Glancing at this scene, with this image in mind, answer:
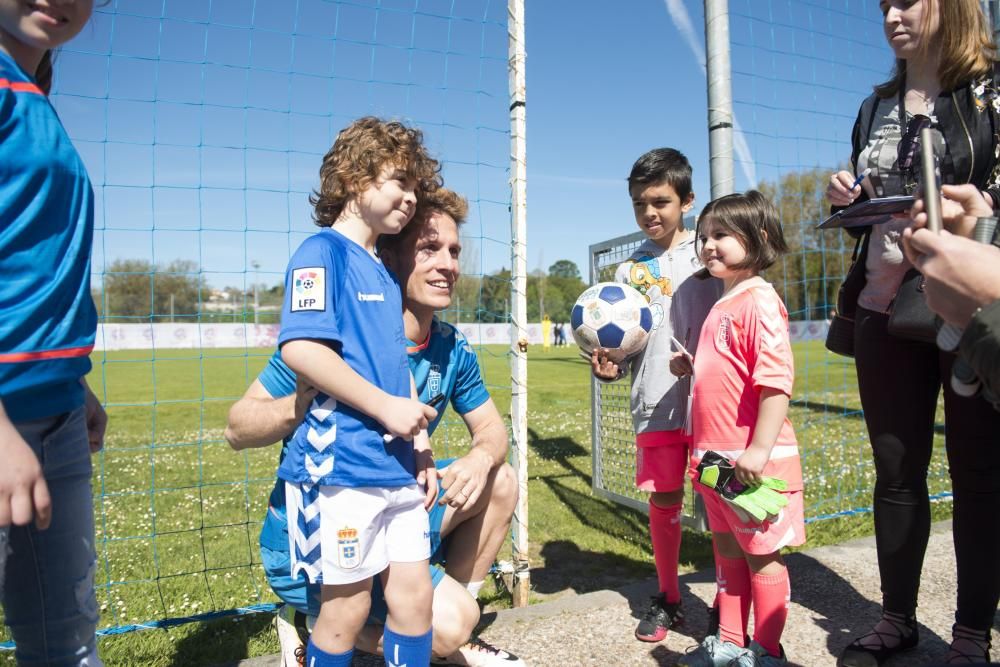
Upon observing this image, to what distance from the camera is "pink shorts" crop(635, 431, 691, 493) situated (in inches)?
111

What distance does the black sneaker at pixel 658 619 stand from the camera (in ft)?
8.67

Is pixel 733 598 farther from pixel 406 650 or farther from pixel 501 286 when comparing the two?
pixel 501 286

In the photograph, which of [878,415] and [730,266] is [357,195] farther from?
[878,415]

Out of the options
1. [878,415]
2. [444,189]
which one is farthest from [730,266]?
[444,189]

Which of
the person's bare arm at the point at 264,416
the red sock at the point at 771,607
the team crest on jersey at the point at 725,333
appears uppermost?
the team crest on jersey at the point at 725,333

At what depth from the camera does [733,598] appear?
7.89 feet

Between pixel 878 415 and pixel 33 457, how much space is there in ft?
7.99

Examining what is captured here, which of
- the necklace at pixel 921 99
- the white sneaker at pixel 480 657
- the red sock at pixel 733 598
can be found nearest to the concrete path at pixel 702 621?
the white sneaker at pixel 480 657

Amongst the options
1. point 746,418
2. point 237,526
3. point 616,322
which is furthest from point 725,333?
point 237,526

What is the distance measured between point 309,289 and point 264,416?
1.64 feet

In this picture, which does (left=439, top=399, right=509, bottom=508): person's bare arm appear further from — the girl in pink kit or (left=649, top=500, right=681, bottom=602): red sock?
(left=649, top=500, right=681, bottom=602): red sock

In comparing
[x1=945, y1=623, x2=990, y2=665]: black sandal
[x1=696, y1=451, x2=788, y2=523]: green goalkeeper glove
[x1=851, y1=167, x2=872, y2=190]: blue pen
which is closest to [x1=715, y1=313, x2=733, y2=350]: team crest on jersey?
[x1=696, y1=451, x2=788, y2=523]: green goalkeeper glove

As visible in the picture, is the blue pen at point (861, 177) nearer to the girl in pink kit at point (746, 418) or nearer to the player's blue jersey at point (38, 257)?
the girl in pink kit at point (746, 418)

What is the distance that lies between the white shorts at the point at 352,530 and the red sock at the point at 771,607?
1.15 metres
